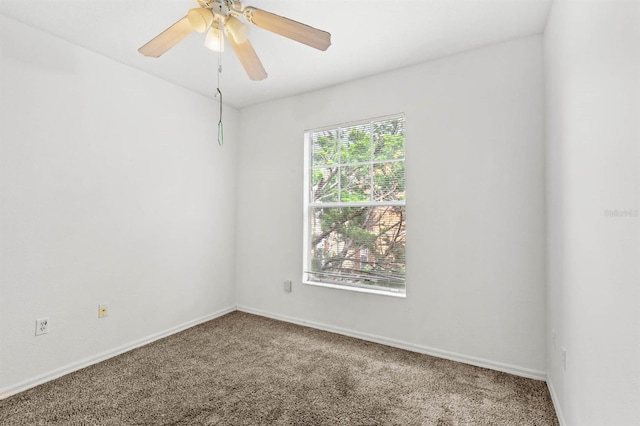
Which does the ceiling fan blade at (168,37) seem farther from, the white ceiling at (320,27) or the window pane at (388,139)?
the window pane at (388,139)

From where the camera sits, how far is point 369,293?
303 cm

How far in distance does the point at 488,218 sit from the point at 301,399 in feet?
6.16

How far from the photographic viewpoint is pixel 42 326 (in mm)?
2293

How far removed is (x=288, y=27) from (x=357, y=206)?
1816mm

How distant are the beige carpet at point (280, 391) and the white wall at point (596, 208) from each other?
1.54 ft

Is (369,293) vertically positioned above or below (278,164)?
below

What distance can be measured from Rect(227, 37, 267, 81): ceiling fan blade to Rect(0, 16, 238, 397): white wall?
4.64 feet

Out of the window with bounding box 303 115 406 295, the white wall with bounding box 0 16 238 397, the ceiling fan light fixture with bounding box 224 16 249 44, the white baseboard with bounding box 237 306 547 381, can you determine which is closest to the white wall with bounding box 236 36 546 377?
the white baseboard with bounding box 237 306 547 381

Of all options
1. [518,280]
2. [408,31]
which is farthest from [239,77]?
[518,280]

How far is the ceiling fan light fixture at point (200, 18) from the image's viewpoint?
167cm

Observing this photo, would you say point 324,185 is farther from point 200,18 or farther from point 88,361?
point 88,361

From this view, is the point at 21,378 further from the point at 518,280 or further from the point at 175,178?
the point at 518,280

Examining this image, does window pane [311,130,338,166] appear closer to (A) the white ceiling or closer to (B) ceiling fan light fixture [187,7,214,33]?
(A) the white ceiling

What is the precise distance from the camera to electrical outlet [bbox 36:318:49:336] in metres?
2.27
